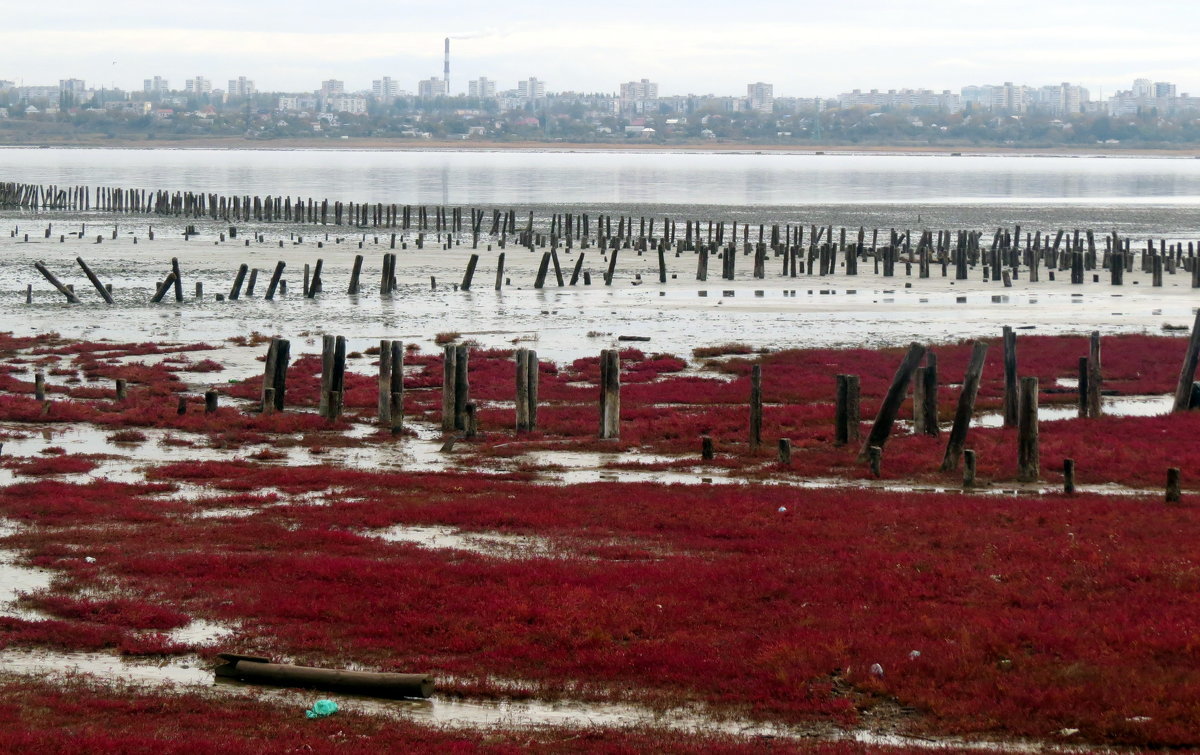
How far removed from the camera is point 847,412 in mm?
23281

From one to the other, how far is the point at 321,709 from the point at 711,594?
468 centimetres

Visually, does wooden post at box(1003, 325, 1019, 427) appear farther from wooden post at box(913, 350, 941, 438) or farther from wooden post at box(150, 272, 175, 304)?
wooden post at box(150, 272, 175, 304)

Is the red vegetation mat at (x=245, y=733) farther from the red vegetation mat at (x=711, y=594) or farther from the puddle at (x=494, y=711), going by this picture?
the red vegetation mat at (x=711, y=594)

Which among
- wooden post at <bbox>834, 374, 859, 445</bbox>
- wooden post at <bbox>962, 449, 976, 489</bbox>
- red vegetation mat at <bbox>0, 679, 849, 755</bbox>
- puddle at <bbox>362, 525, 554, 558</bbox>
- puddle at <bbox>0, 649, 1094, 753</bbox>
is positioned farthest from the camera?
wooden post at <bbox>834, 374, 859, 445</bbox>

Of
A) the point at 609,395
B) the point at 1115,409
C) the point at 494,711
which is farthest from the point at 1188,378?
the point at 494,711

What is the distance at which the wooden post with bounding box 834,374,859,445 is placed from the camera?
2308cm

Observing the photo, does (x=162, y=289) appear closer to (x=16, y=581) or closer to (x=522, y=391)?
(x=522, y=391)

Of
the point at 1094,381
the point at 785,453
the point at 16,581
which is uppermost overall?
the point at 1094,381

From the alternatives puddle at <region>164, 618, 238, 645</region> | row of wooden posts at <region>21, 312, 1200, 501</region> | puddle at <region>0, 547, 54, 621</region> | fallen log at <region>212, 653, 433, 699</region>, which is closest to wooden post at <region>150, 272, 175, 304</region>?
A: row of wooden posts at <region>21, 312, 1200, 501</region>

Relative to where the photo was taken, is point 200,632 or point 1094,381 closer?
point 200,632

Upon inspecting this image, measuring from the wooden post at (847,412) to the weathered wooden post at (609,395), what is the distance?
3.65 m

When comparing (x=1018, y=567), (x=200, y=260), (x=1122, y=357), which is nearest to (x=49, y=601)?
(x=1018, y=567)

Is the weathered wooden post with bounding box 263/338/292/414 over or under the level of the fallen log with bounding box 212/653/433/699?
over

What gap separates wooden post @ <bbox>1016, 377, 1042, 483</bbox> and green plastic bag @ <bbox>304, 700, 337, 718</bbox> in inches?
488
